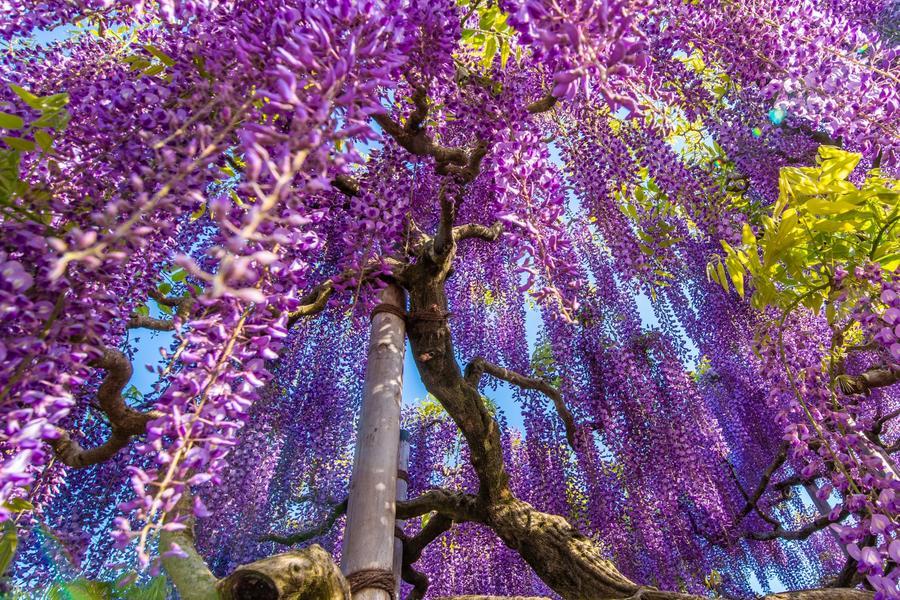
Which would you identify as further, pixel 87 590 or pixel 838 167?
pixel 87 590

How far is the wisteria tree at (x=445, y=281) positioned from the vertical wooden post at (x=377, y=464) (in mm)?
204

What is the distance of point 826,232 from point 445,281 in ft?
7.65

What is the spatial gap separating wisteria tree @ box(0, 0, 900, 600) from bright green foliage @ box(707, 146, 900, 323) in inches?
0.5

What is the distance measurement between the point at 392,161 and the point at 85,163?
1542mm

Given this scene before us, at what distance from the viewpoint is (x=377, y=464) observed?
7.63 feet

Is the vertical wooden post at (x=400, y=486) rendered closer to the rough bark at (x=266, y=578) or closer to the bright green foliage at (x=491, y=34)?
the rough bark at (x=266, y=578)

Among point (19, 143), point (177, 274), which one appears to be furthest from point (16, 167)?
point (177, 274)

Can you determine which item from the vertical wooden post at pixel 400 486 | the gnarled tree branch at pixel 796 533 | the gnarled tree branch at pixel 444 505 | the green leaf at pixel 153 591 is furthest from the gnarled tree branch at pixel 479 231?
the gnarled tree branch at pixel 796 533

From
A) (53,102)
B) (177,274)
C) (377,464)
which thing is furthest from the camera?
(177,274)

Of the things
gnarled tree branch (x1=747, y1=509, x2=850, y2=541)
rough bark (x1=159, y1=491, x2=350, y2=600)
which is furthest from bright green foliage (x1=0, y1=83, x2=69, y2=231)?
gnarled tree branch (x1=747, y1=509, x2=850, y2=541)

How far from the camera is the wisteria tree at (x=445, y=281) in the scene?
103 cm

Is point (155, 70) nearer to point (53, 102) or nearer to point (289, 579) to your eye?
point (53, 102)

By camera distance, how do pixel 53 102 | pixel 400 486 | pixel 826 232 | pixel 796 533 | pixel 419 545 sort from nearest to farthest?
pixel 53 102, pixel 826 232, pixel 400 486, pixel 419 545, pixel 796 533

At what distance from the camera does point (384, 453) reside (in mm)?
2375
